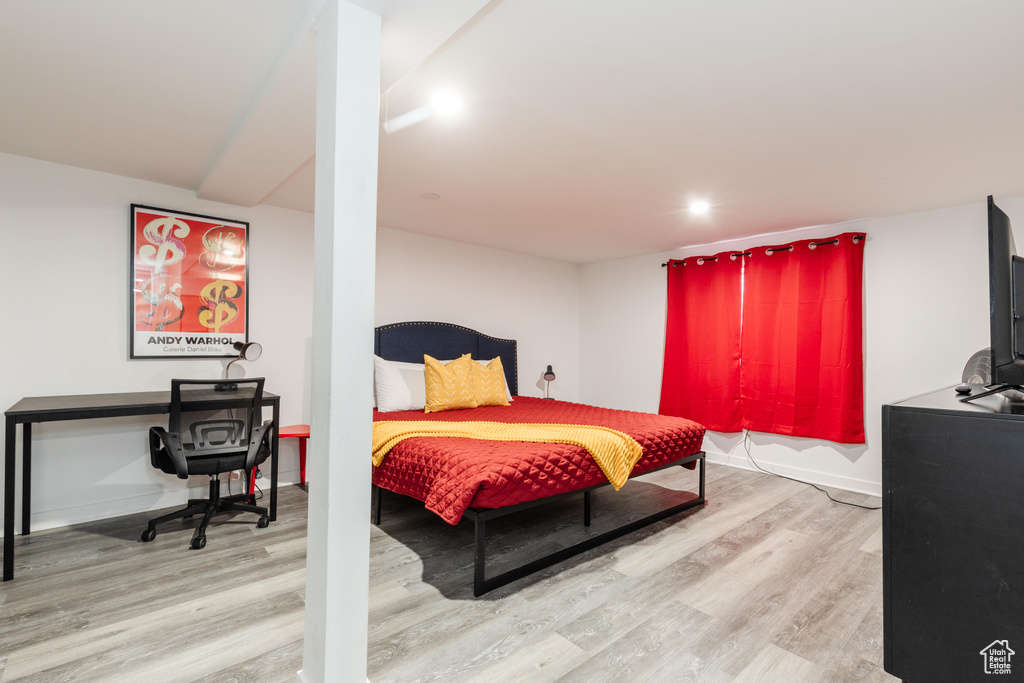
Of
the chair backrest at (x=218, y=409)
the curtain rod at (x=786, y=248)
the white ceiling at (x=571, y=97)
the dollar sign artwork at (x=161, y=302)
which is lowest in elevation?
the chair backrest at (x=218, y=409)

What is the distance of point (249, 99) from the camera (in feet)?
7.12

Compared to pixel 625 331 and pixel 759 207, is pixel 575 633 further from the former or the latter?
pixel 625 331

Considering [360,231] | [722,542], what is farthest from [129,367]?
[722,542]

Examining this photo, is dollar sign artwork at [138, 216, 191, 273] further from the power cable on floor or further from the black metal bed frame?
the power cable on floor

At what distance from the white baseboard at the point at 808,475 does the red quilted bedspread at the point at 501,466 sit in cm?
148

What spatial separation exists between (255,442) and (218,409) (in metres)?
0.32

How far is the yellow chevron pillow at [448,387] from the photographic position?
407 centimetres

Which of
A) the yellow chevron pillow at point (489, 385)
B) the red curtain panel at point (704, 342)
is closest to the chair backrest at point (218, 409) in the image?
the yellow chevron pillow at point (489, 385)

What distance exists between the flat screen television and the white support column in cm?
174

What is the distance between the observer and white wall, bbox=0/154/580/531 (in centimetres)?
294

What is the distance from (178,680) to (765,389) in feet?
15.2

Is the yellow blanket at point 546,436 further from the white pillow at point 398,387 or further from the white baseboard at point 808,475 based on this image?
the white baseboard at point 808,475

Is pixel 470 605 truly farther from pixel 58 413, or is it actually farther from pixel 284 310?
pixel 284 310

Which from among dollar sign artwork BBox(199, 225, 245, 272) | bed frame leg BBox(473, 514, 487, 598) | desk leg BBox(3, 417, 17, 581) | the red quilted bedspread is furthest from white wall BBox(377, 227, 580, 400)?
bed frame leg BBox(473, 514, 487, 598)
